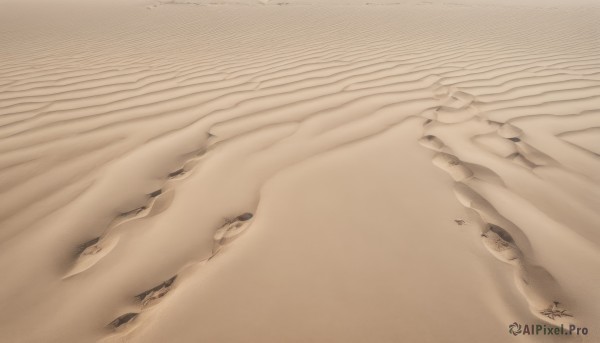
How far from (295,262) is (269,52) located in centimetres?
375

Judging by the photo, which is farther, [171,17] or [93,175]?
[171,17]

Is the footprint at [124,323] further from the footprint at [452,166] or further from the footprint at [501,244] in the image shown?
the footprint at [452,166]

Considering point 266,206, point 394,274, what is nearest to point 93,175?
point 266,206

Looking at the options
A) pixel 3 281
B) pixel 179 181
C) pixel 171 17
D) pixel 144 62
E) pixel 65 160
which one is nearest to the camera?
pixel 3 281

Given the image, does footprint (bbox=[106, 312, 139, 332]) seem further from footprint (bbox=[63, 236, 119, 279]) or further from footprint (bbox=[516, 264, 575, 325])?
footprint (bbox=[516, 264, 575, 325])

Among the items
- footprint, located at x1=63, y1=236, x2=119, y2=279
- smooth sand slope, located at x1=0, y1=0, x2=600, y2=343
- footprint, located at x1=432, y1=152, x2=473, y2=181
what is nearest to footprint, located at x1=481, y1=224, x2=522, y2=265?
smooth sand slope, located at x1=0, y1=0, x2=600, y2=343

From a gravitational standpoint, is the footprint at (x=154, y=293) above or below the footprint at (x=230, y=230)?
below

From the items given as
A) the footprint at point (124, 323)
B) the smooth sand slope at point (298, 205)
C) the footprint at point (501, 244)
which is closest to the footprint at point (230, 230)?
the smooth sand slope at point (298, 205)

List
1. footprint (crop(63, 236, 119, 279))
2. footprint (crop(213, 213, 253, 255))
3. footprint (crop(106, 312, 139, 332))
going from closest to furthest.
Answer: footprint (crop(106, 312, 139, 332))
footprint (crop(63, 236, 119, 279))
footprint (crop(213, 213, 253, 255))

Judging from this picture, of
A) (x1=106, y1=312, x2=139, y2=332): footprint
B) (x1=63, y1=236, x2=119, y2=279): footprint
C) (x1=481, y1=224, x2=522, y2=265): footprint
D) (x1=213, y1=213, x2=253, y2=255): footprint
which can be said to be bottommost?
(x1=481, y1=224, x2=522, y2=265): footprint

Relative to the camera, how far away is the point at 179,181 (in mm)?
1647

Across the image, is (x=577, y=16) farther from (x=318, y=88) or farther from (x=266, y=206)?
(x=266, y=206)

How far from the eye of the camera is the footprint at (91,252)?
46.2 inches

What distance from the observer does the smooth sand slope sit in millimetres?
1022
